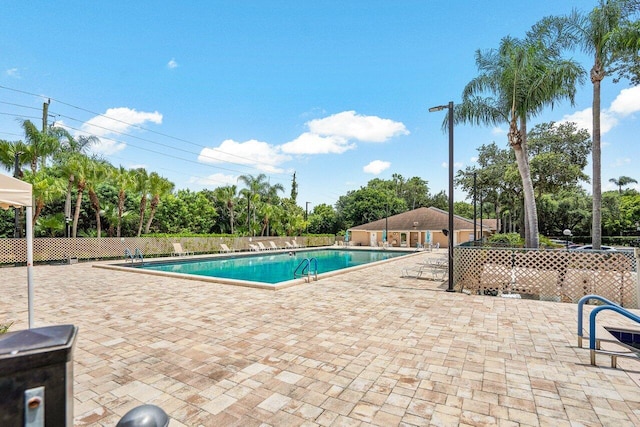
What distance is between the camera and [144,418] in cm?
129

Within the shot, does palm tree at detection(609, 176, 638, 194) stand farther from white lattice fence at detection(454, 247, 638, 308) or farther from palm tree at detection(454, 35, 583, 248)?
white lattice fence at detection(454, 247, 638, 308)

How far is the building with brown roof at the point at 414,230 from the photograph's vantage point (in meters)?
32.7

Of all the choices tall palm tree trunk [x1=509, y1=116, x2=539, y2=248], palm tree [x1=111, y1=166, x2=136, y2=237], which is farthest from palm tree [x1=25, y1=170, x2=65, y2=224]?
tall palm tree trunk [x1=509, y1=116, x2=539, y2=248]

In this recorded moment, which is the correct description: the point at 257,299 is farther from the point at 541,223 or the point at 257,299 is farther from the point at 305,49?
the point at 541,223

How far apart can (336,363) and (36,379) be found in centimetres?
331

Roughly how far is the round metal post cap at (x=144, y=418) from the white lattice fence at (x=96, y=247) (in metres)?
18.4

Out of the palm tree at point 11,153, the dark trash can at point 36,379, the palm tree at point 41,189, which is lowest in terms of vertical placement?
the dark trash can at point 36,379

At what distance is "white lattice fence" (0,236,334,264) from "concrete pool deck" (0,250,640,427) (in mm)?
10230

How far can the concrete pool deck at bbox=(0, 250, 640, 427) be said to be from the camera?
2.91 m

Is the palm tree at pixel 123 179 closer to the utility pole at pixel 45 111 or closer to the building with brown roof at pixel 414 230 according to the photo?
the utility pole at pixel 45 111

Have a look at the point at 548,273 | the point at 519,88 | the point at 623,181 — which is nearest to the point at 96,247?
the point at 548,273

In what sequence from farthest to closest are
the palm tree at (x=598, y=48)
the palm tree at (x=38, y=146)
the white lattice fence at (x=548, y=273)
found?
1. the palm tree at (x=38, y=146)
2. the palm tree at (x=598, y=48)
3. the white lattice fence at (x=548, y=273)

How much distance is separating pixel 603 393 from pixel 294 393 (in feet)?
10.5

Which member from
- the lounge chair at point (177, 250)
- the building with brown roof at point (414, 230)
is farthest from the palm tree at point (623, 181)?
the lounge chair at point (177, 250)
